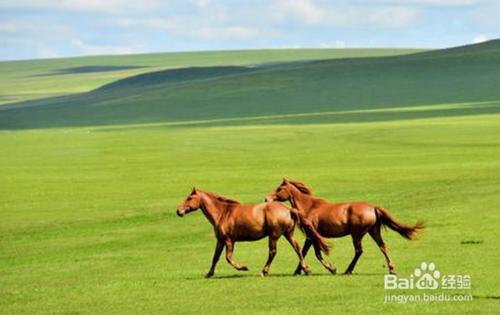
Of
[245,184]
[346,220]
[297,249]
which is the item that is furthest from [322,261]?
[245,184]

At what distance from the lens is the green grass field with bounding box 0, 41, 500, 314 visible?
1739 centimetres

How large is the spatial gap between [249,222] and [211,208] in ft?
2.30

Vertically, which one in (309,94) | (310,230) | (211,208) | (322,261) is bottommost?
(322,261)

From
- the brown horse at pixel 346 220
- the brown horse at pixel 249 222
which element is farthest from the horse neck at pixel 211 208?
the brown horse at pixel 346 220

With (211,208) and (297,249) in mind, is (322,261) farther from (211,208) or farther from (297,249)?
(211,208)

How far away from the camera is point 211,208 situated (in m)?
18.6

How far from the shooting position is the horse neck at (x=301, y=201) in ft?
60.9

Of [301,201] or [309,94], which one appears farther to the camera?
[309,94]

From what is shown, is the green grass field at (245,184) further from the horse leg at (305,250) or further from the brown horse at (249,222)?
the brown horse at (249,222)

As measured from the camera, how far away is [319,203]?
18.5 m

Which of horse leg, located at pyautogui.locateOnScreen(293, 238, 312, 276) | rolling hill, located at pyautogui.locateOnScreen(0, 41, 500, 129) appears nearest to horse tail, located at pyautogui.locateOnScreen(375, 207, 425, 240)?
horse leg, located at pyautogui.locateOnScreen(293, 238, 312, 276)

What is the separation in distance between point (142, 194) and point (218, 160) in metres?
16.2

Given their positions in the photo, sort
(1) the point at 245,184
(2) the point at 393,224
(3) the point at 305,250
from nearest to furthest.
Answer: (2) the point at 393,224
(3) the point at 305,250
(1) the point at 245,184

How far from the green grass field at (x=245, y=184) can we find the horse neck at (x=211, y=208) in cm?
93
